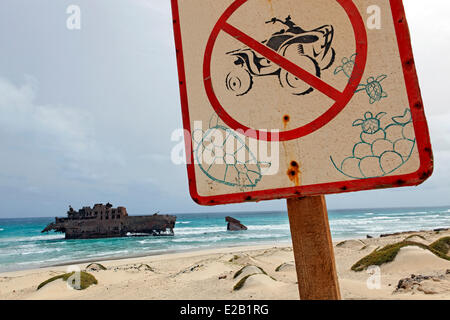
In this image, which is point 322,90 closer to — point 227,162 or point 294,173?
point 294,173

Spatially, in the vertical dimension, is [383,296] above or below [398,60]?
below

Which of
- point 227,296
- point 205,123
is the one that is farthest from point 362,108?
point 227,296

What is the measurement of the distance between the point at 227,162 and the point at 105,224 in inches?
1547

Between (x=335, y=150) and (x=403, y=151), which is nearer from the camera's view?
(x=403, y=151)

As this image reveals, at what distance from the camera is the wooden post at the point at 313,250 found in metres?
1.29

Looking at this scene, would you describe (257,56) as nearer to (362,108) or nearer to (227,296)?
(362,108)

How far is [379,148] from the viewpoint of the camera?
1.07 metres

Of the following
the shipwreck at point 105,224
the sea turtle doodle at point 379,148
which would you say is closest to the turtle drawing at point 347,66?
the sea turtle doodle at point 379,148

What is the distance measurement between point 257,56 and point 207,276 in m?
8.70

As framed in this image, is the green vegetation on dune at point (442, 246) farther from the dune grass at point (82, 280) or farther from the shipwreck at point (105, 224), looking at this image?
the shipwreck at point (105, 224)

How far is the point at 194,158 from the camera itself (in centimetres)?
135

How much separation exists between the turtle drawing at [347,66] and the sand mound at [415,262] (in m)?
7.31

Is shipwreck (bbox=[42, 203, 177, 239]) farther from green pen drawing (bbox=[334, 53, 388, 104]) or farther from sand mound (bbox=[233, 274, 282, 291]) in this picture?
green pen drawing (bbox=[334, 53, 388, 104])


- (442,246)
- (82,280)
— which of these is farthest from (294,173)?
(442,246)
